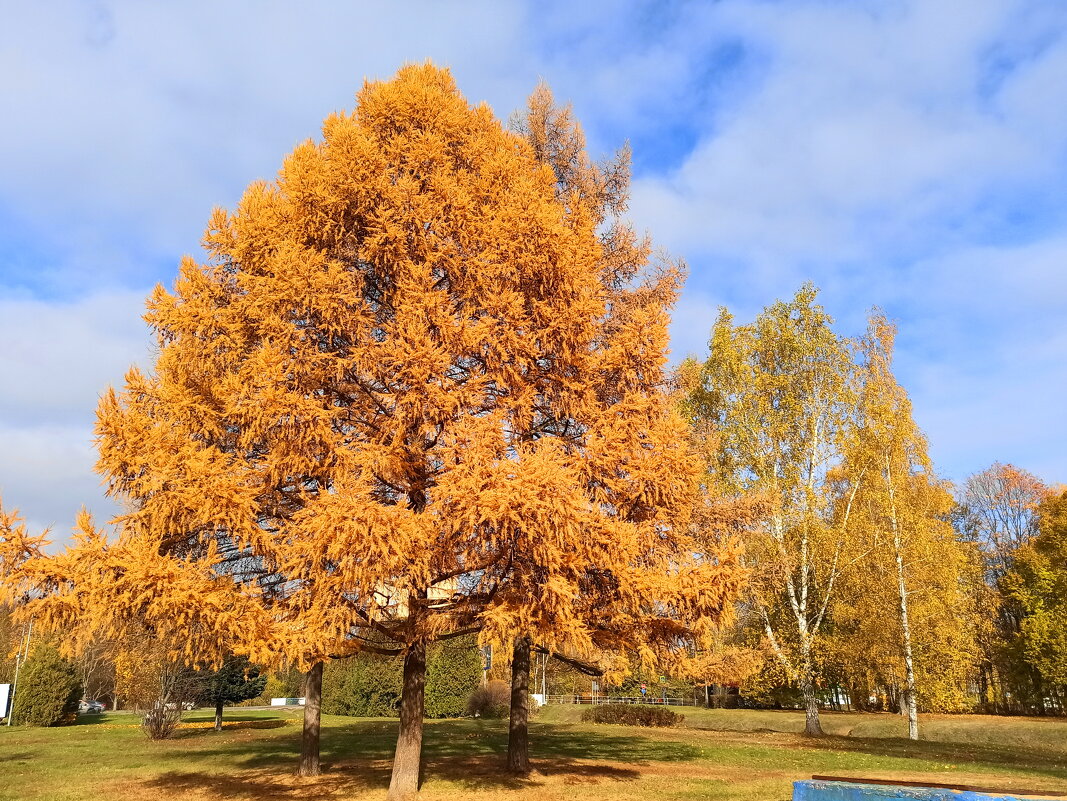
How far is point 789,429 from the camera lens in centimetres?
2523

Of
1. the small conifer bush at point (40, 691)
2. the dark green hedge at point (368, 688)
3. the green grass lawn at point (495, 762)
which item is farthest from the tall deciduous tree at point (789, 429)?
the small conifer bush at point (40, 691)

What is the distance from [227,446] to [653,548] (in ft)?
Result: 24.5

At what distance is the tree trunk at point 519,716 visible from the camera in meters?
14.3

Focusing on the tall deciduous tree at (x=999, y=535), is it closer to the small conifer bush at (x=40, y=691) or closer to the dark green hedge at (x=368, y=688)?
the dark green hedge at (x=368, y=688)

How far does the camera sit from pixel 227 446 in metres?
12.4

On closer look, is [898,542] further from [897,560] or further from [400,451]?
[400,451]

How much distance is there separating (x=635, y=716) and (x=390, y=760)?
1881 centimetres

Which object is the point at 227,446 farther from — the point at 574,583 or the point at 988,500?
the point at 988,500

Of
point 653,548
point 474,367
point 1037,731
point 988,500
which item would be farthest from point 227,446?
point 988,500

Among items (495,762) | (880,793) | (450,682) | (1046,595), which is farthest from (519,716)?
(1046,595)

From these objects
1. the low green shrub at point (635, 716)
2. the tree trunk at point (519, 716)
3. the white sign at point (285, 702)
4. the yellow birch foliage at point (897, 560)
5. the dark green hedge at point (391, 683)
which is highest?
the yellow birch foliage at point (897, 560)

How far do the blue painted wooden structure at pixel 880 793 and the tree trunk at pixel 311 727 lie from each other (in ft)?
31.1

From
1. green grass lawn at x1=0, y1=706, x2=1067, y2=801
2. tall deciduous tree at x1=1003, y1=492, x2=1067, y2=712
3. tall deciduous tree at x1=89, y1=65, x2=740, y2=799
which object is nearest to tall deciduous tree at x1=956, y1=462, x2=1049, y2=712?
tall deciduous tree at x1=1003, y1=492, x2=1067, y2=712

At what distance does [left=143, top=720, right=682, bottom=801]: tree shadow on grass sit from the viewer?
512 inches
